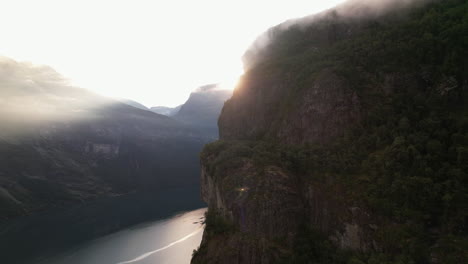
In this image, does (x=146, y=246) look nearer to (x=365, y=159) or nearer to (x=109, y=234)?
(x=109, y=234)

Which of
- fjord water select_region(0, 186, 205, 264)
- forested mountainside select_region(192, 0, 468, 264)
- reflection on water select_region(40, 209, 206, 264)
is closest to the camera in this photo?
forested mountainside select_region(192, 0, 468, 264)

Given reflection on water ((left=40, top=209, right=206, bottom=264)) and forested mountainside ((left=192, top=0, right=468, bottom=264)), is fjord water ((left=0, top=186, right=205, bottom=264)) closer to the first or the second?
reflection on water ((left=40, top=209, right=206, bottom=264))

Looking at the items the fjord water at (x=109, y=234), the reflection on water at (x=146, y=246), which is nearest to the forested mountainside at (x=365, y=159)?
the reflection on water at (x=146, y=246)

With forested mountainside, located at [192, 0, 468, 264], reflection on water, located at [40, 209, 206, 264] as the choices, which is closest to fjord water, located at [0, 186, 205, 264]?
reflection on water, located at [40, 209, 206, 264]

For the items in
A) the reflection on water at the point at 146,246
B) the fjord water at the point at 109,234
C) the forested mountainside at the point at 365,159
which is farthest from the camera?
the fjord water at the point at 109,234

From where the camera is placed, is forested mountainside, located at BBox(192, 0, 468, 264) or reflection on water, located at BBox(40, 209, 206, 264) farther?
reflection on water, located at BBox(40, 209, 206, 264)

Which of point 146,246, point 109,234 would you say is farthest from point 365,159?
point 109,234

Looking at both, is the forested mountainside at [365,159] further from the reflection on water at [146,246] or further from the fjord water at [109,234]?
the fjord water at [109,234]

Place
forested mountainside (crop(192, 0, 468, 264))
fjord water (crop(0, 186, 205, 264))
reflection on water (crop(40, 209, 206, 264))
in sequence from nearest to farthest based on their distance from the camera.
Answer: forested mountainside (crop(192, 0, 468, 264))
reflection on water (crop(40, 209, 206, 264))
fjord water (crop(0, 186, 205, 264))
